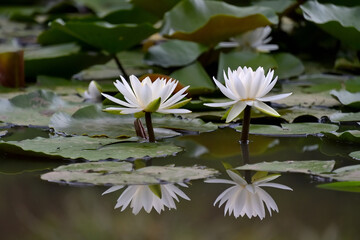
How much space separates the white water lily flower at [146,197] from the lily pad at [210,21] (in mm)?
1060

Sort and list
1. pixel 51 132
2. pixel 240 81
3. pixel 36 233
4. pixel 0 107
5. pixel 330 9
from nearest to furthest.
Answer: pixel 36 233, pixel 240 81, pixel 51 132, pixel 0 107, pixel 330 9

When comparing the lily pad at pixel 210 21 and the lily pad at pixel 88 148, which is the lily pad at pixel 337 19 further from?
the lily pad at pixel 88 148

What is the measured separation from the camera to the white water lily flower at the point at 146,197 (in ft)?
3.58

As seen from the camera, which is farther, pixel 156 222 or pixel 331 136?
pixel 331 136

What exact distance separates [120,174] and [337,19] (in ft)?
4.10

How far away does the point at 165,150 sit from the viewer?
1.42 metres

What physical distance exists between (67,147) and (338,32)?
1.20m

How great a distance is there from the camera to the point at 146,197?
3.69 feet

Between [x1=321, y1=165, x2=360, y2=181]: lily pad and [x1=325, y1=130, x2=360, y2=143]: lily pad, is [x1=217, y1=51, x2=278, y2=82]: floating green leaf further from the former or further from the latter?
[x1=321, y1=165, x2=360, y2=181]: lily pad

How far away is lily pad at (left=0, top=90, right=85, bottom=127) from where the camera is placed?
5.78 feet

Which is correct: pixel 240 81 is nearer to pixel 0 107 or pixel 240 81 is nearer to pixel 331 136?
pixel 331 136

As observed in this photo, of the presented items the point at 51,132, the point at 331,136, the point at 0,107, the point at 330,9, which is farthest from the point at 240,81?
the point at 330,9

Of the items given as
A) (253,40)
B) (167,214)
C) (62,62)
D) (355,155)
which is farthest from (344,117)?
(62,62)

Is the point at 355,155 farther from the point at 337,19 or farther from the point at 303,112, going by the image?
the point at 337,19
